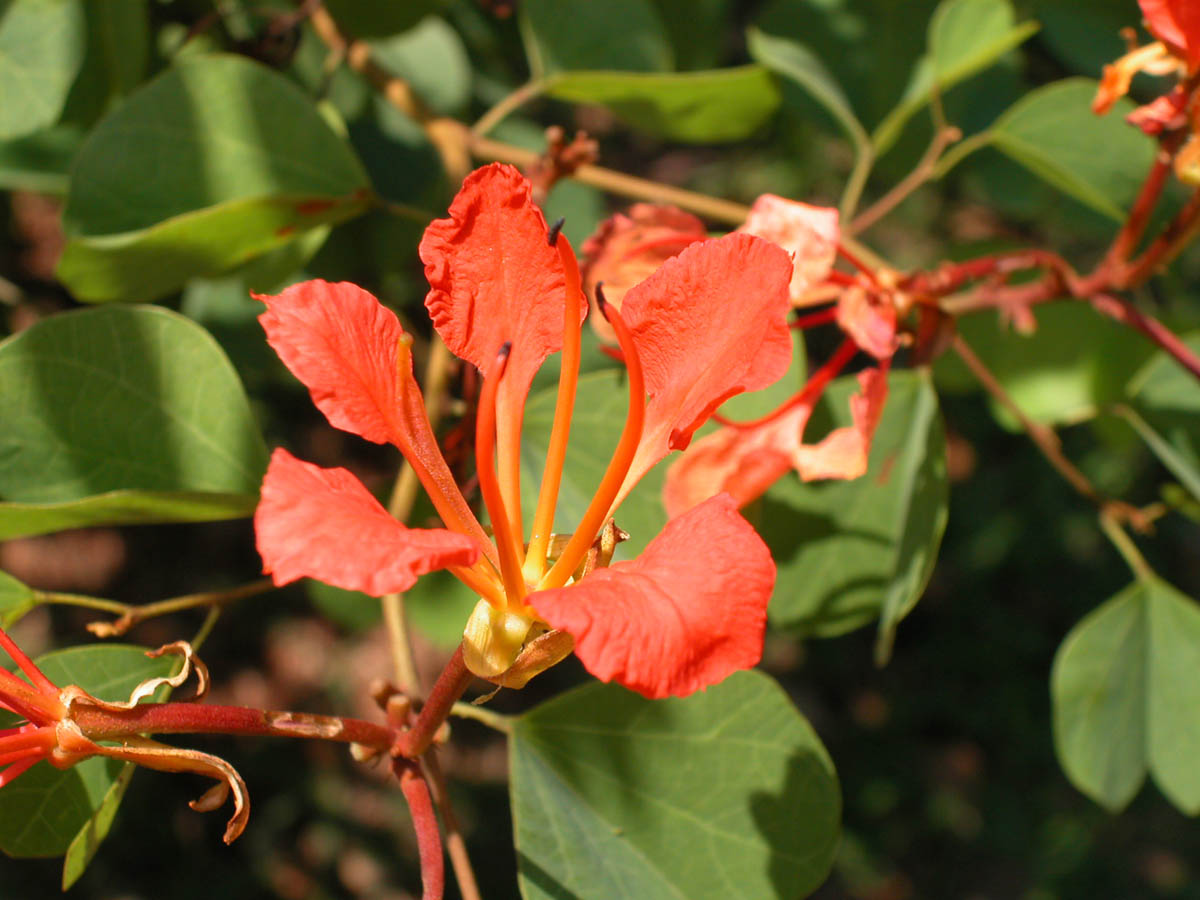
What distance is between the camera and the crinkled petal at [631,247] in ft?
3.51

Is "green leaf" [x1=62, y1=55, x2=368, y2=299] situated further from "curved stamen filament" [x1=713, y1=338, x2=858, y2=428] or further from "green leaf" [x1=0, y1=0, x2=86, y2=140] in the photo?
"curved stamen filament" [x1=713, y1=338, x2=858, y2=428]

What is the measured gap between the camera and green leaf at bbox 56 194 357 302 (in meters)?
1.06

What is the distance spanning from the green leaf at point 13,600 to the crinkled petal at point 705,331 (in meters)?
→ 0.56

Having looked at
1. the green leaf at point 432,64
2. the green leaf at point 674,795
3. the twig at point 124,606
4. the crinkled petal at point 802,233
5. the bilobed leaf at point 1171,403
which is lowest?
the green leaf at point 674,795

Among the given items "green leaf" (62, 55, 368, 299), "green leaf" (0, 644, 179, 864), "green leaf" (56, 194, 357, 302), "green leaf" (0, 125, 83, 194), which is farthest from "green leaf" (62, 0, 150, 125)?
"green leaf" (0, 644, 179, 864)

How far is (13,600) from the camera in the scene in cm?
98

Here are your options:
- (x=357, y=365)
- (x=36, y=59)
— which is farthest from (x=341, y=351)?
(x=36, y=59)

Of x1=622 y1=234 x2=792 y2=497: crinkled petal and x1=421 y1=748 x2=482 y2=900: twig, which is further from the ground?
x1=622 y1=234 x2=792 y2=497: crinkled petal

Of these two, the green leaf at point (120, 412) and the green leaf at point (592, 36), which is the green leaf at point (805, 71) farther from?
the green leaf at point (120, 412)

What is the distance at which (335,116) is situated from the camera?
4.39 ft

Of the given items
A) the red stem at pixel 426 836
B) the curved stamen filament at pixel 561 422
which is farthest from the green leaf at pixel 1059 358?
the red stem at pixel 426 836

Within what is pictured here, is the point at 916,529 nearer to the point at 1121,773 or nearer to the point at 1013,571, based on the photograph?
the point at 1121,773

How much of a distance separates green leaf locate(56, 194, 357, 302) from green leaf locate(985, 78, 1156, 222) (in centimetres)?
80

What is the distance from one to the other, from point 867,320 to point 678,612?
548mm
